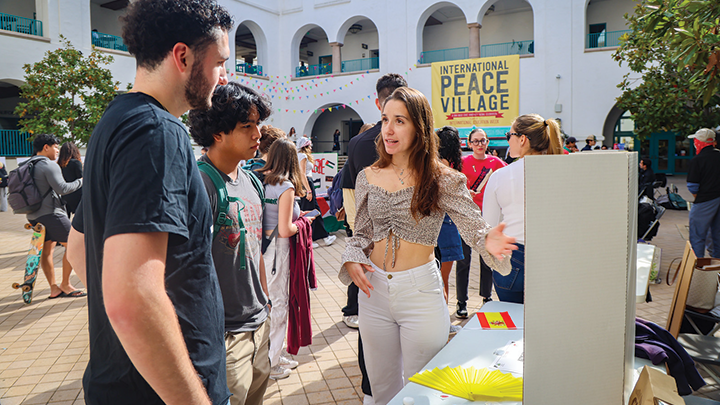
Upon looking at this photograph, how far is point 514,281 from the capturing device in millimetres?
2834

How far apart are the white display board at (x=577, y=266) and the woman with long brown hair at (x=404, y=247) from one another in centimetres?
95

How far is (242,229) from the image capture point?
6.33 ft


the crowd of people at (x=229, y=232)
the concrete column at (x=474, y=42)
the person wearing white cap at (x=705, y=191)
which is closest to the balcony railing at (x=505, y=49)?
the concrete column at (x=474, y=42)

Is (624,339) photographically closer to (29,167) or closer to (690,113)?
(29,167)

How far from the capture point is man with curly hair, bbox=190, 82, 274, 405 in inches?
72.8

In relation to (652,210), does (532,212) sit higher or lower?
higher

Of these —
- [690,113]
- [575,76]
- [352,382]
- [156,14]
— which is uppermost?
[575,76]

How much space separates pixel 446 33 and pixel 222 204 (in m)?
23.6

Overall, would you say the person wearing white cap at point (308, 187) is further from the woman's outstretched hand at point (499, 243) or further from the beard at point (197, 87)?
the beard at point (197, 87)

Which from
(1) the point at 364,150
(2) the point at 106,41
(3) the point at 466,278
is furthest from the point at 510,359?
(2) the point at 106,41

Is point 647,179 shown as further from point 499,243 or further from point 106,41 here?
point 106,41

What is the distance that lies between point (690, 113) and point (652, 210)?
5573 millimetres

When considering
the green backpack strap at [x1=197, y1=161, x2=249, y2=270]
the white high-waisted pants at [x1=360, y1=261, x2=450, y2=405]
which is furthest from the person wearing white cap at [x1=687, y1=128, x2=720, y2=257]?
the green backpack strap at [x1=197, y1=161, x2=249, y2=270]

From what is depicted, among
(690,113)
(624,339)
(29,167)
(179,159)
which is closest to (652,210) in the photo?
(690,113)
